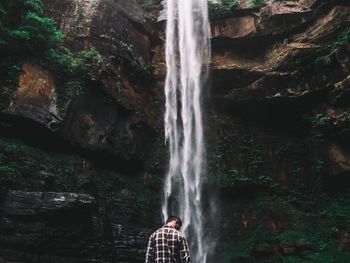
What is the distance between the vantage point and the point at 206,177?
43.9 feet

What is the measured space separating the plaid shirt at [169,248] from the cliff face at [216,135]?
4406mm

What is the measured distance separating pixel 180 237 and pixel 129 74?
32.7 feet

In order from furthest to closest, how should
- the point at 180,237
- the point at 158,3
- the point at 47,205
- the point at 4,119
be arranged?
the point at 158,3 < the point at 4,119 < the point at 47,205 < the point at 180,237

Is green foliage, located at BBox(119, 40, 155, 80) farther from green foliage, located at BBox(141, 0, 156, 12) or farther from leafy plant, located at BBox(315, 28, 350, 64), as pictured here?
leafy plant, located at BBox(315, 28, 350, 64)

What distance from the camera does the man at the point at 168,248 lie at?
4277 millimetres

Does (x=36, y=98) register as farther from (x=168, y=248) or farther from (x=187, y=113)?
(x=168, y=248)

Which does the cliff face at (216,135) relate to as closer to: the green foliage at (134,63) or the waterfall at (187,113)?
the green foliage at (134,63)

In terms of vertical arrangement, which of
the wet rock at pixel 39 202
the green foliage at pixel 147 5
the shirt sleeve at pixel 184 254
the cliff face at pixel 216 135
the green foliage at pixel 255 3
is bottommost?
the shirt sleeve at pixel 184 254

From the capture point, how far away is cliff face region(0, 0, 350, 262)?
9625 mm

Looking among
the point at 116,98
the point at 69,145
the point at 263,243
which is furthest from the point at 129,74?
→ the point at 263,243

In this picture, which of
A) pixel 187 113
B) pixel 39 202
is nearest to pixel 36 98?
pixel 39 202

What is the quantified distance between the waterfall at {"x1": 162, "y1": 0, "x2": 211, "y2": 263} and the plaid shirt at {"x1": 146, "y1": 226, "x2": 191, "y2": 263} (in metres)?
7.70

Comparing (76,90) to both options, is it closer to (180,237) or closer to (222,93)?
(222,93)

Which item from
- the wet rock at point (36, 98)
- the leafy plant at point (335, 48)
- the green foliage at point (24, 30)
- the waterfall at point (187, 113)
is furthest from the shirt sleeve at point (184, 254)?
the leafy plant at point (335, 48)
